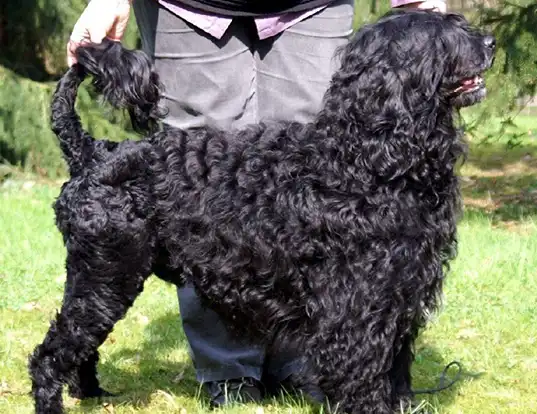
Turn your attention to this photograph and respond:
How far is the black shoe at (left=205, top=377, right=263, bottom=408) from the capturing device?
4418mm

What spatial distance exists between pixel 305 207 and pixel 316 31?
1.05 meters

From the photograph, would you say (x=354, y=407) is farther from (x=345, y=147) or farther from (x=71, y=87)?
(x=71, y=87)

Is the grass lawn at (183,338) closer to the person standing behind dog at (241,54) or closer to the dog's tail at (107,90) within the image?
the person standing behind dog at (241,54)

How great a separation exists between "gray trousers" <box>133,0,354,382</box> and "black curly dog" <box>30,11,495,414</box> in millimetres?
343

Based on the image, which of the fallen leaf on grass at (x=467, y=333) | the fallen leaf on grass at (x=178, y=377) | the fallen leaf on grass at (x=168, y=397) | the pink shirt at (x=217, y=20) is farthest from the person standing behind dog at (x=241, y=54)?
the fallen leaf on grass at (x=467, y=333)

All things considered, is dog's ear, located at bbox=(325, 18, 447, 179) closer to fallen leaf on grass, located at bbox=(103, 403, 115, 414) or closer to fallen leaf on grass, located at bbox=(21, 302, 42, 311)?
fallen leaf on grass, located at bbox=(103, 403, 115, 414)

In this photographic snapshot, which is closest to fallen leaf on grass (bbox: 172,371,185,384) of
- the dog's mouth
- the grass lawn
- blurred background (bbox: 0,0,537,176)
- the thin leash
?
the grass lawn

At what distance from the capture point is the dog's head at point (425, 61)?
3.34 meters

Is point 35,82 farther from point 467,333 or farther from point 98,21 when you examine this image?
point 98,21

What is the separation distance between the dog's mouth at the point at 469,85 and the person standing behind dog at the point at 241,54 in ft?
2.37

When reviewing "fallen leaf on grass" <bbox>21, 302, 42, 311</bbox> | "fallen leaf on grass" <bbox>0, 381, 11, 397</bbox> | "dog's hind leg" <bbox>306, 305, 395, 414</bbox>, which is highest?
"dog's hind leg" <bbox>306, 305, 395, 414</bbox>

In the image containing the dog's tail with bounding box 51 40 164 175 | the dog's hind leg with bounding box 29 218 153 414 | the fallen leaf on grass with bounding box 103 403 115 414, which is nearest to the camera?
the dog's tail with bounding box 51 40 164 175

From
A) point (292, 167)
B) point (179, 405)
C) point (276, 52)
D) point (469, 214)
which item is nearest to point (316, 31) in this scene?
point (276, 52)

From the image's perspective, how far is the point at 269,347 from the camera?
412cm
